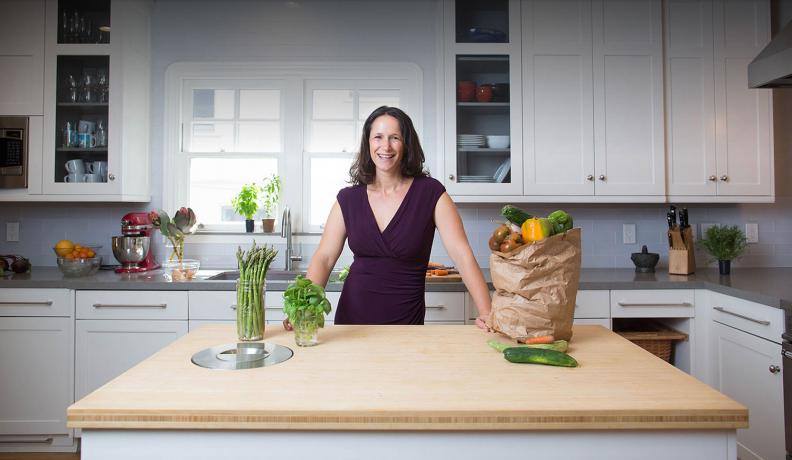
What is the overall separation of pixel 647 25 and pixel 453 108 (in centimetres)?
119

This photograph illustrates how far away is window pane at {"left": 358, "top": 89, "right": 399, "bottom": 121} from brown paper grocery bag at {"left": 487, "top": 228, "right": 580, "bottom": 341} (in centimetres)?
227

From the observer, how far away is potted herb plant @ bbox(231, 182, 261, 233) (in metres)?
→ 3.44

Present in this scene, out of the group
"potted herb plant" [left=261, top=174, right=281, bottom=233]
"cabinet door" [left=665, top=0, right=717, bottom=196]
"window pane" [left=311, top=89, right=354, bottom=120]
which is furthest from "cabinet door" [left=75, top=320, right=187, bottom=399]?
"cabinet door" [left=665, top=0, right=717, bottom=196]

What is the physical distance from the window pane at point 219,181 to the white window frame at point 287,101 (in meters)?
0.09

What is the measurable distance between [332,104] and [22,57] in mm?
1743

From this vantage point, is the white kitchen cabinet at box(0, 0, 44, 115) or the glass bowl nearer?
the glass bowl

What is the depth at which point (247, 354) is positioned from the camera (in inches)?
53.2

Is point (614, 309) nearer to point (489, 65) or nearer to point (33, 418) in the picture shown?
point (489, 65)

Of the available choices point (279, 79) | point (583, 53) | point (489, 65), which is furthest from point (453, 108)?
point (279, 79)

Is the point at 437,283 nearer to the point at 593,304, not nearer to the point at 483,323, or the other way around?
the point at 593,304

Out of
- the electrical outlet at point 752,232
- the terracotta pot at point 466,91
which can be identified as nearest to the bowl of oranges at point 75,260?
the terracotta pot at point 466,91

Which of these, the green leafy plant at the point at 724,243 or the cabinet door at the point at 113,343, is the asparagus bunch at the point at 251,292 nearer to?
the cabinet door at the point at 113,343

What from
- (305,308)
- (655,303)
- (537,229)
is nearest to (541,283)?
(537,229)

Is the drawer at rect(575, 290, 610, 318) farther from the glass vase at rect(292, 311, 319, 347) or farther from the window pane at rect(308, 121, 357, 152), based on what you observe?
the glass vase at rect(292, 311, 319, 347)
